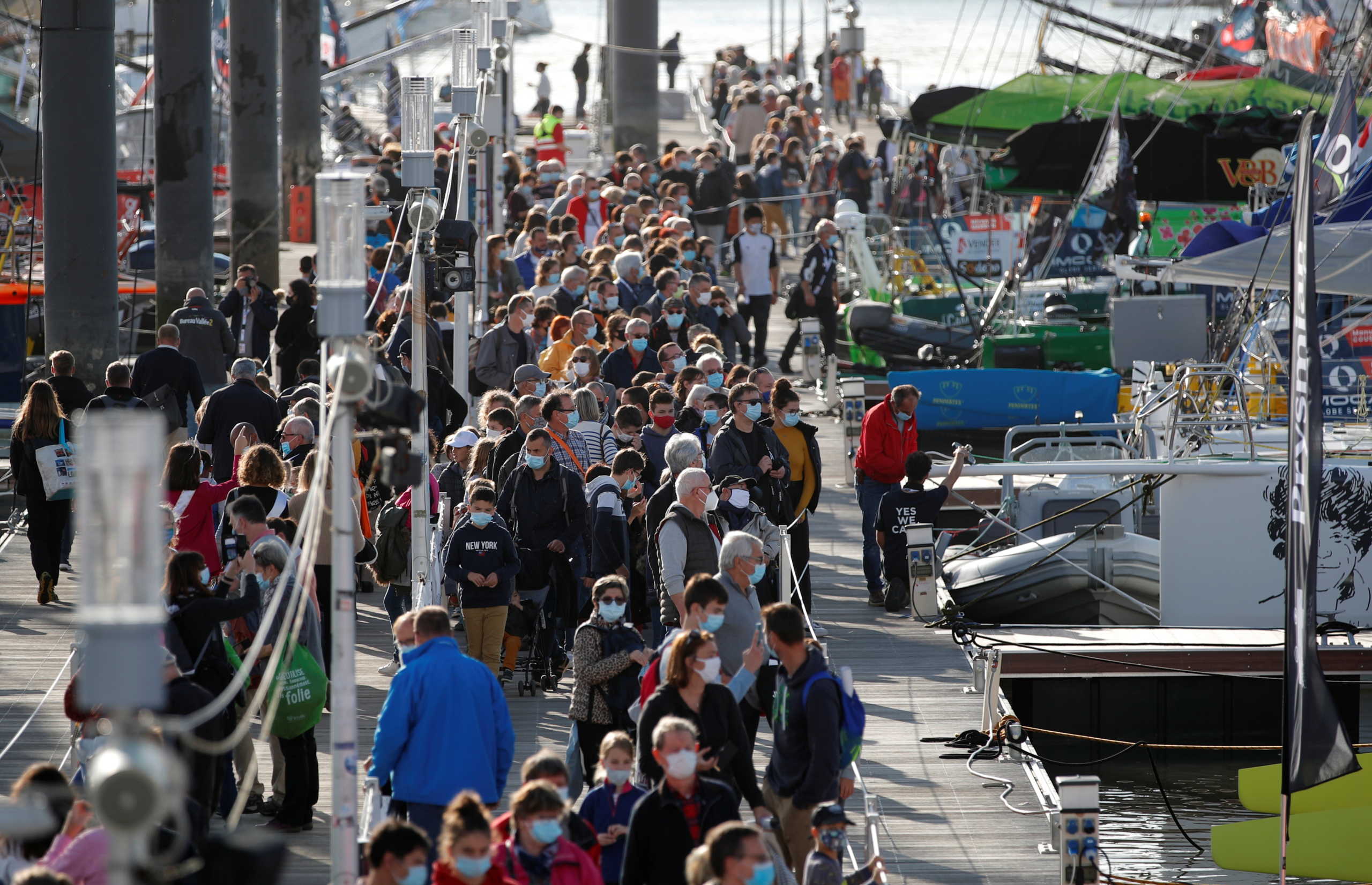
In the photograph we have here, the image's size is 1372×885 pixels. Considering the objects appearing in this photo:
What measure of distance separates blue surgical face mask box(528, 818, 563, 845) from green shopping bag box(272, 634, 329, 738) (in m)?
2.55

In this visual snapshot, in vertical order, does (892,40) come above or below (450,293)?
above

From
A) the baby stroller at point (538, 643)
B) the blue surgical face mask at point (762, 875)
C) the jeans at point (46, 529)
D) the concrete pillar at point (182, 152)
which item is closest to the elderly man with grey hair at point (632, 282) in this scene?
the concrete pillar at point (182, 152)

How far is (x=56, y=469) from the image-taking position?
13180 mm

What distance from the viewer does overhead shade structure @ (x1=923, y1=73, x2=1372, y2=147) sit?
78.1 ft

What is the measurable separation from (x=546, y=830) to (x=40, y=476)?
777 centimetres

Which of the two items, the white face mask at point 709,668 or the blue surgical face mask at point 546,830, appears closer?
the blue surgical face mask at point 546,830

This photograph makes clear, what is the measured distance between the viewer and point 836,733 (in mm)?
7941

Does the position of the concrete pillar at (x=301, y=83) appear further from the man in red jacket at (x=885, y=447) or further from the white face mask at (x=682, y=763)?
the white face mask at (x=682, y=763)

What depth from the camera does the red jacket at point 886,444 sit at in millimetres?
14180

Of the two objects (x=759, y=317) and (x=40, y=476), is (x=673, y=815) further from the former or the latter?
(x=759, y=317)

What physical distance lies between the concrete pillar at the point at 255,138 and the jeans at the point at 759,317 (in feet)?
29.3

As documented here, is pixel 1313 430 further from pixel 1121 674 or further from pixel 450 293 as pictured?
pixel 450 293

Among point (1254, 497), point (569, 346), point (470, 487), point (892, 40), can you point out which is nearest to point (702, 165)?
point (569, 346)

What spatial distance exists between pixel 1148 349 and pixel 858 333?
4651mm
